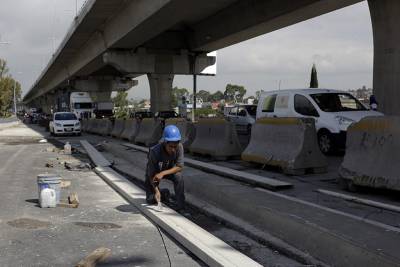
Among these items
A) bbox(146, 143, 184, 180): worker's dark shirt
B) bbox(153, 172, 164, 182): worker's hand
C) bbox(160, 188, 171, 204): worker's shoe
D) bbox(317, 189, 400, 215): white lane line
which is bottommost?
bbox(160, 188, 171, 204): worker's shoe

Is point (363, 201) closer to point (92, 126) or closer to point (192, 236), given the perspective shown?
point (192, 236)

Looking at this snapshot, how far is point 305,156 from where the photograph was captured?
10.3 meters

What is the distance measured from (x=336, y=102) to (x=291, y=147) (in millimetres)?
4790

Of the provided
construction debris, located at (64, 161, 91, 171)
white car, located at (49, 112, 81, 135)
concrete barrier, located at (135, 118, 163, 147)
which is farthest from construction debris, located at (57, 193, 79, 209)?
white car, located at (49, 112, 81, 135)

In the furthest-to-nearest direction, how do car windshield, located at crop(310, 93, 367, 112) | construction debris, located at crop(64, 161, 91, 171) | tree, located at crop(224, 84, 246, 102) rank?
tree, located at crop(224, 84, 246, 102) → car windshield, located at crop(310, 93, 367, 112) → construction debris, located at crop(64, 161, 91, 171)

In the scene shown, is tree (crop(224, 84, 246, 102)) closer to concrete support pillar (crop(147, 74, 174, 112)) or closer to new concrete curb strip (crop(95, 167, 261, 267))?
concrete support pillar (crop(147, 74, 174, 112))

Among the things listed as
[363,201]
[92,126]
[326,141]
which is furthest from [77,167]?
[92,126]

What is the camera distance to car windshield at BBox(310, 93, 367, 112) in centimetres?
1446

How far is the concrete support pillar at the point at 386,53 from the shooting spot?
57.0 feet

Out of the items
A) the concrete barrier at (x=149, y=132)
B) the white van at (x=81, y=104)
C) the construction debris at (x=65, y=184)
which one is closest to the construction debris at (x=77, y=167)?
the construction debris at (x=65, y=184)

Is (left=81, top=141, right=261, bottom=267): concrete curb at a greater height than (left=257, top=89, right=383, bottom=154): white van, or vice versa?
(left=257, top=89, right=383, bottom=154): white van

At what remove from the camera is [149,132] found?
69.6 ft

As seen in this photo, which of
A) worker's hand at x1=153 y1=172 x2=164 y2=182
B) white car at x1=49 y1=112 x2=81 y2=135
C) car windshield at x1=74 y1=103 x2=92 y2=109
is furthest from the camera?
car windshield at x1=74 y1=103 x2=92 y2=109

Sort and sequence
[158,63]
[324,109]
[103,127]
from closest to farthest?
[324,109] → [103,127] → [158,63]
